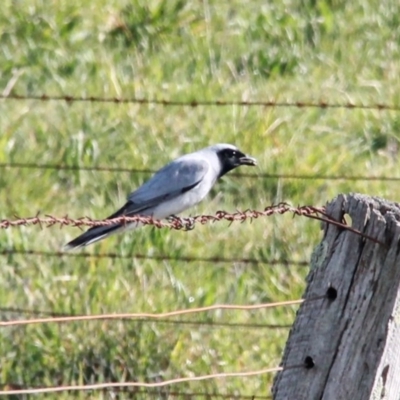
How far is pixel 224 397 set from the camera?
4.90m

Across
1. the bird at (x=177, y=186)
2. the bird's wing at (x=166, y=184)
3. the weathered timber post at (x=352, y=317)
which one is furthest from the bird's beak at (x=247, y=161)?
the weathered timber post at (x=352, y=317)

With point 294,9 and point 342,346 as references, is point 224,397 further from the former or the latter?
point 294,9

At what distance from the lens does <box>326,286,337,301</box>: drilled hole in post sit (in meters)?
2.82

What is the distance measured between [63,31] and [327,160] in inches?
88.2

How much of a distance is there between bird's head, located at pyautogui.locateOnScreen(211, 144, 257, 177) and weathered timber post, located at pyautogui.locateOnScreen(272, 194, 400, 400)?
3.22 metres

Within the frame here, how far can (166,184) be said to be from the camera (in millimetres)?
5887

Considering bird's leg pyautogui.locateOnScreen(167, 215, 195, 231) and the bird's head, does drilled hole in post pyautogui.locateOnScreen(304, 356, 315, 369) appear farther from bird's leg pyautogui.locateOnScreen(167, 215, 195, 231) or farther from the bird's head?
the bird's head

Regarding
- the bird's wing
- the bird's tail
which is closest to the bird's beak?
the bird's wing

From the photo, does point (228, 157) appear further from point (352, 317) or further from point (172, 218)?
point (352, 317)

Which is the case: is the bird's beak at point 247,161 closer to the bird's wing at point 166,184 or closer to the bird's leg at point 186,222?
the bird's wing at point 166,184

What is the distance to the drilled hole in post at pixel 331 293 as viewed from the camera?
9.25ft

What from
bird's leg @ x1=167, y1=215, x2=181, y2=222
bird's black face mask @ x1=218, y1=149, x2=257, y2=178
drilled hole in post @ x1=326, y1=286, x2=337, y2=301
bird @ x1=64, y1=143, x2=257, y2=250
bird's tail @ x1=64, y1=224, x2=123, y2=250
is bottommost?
bird's tail @ x1=64, y1=224, x2=123, y2=250

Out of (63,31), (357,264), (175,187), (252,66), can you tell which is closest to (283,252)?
(175,187)

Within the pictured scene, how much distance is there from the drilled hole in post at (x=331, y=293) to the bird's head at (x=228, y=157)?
325cm
